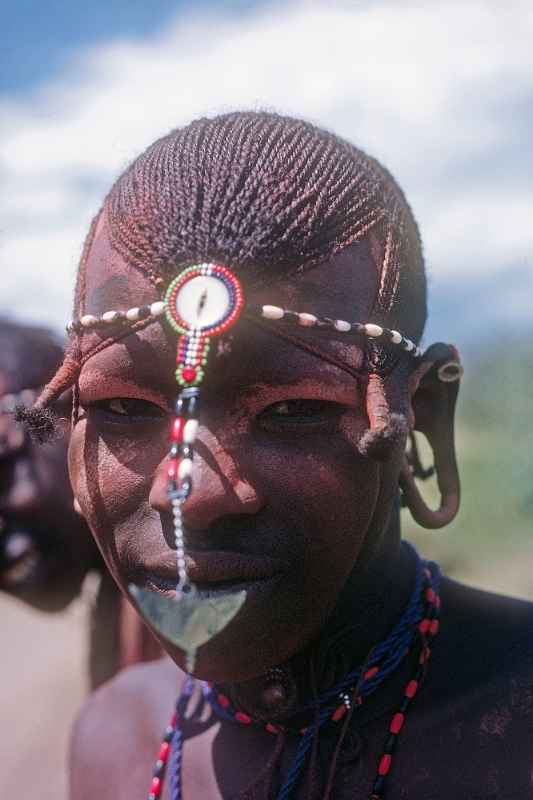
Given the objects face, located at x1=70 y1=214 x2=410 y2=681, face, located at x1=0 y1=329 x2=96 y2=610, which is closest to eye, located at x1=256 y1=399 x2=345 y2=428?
face, located at x1=70 y1=214 x2=410 y2=681

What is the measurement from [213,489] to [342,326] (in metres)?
0.46

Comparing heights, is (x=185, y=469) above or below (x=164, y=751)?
above

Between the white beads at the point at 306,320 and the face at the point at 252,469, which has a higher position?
the white beads at the point at 306,320

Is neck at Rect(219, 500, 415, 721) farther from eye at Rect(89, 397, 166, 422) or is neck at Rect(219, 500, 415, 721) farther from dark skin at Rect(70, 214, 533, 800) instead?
eye at Rect(89, 397, 166, 422)

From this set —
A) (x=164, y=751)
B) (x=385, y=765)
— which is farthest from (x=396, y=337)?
(x=164, y=751)

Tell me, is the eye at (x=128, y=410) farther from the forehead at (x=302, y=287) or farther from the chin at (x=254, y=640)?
the chin at (x=254, y=640)

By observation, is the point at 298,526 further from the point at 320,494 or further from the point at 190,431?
the point at 190,431

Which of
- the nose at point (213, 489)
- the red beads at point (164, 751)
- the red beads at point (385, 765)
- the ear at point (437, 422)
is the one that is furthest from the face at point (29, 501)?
the red beads at point (385, 765)

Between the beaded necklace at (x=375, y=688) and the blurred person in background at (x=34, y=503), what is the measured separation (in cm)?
171

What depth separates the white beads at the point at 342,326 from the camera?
1.93m

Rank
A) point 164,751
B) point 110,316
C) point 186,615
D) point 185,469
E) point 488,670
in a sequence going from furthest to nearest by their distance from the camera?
point 164,751 → point 488,670 → point 110,316 → point 185,469 → point 186,615

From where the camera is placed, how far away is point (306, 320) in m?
1.89

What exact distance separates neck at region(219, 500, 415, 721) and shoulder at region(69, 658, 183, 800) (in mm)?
565

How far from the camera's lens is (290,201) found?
2012 mm
